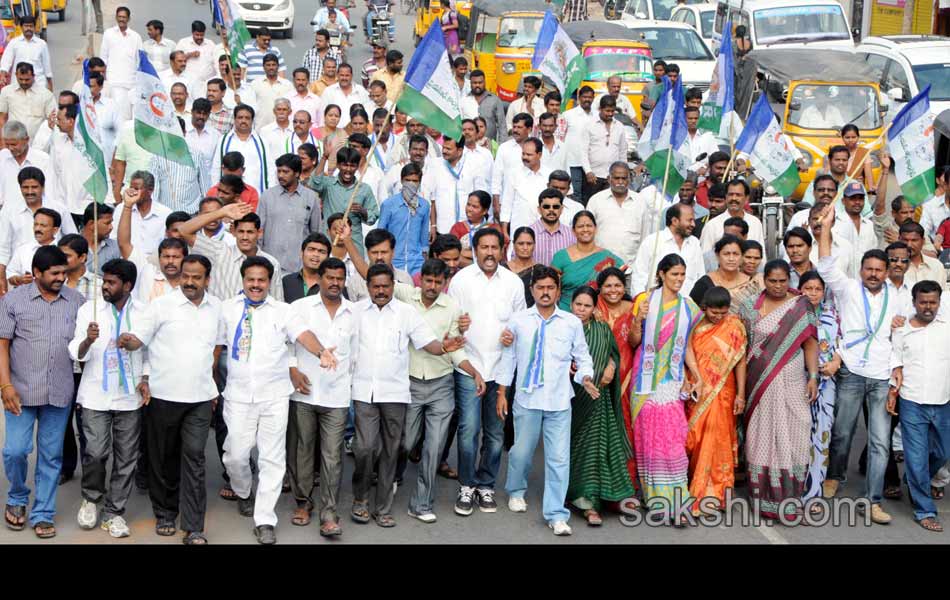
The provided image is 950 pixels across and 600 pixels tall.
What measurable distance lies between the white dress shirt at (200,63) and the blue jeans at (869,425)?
959 centimetres

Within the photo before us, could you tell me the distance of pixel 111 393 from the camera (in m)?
7.09

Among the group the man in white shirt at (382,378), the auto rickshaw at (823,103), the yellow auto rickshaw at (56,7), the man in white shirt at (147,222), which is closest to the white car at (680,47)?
the auto rickshaw at (823,103)

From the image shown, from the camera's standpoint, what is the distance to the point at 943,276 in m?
8.89

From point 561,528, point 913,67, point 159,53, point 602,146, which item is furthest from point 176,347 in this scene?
point 913,67

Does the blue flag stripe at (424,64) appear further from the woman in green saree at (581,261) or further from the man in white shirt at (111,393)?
the man in white shirt at (111,393)

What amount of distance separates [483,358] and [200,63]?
29.4 feet

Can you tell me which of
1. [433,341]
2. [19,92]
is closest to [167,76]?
[19,92]

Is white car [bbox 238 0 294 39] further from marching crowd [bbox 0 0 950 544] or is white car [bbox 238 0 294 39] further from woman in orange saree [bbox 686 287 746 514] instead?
woman in orange saree [bbox 686 287 746 514]

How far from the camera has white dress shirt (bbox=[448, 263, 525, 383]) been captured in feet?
25.8

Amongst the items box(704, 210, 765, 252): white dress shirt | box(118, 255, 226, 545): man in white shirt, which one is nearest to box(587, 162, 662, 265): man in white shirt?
box(704, 210, 765, 252): white dress shirt

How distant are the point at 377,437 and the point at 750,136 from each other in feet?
14.5

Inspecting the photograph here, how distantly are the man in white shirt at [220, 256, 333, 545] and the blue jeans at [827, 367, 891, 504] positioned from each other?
3224mm

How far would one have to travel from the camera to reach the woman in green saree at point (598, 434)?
25.2ft

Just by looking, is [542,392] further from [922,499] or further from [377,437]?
[922,499]
